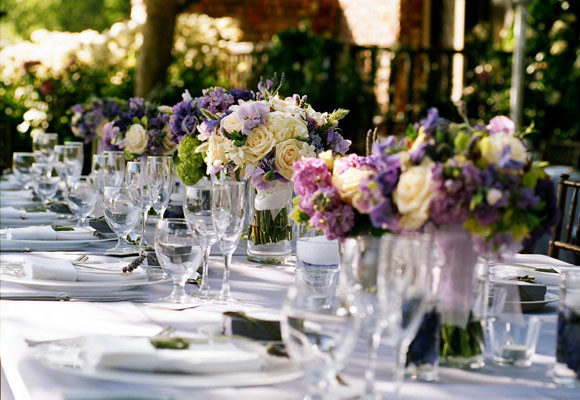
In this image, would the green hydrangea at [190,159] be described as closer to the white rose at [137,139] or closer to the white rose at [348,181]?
the white rose at [137,139]

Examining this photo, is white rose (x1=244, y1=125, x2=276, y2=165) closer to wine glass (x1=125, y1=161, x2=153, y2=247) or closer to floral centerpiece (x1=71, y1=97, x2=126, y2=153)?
wine glass (x1=125, y1=161, x2=153, y2=247)

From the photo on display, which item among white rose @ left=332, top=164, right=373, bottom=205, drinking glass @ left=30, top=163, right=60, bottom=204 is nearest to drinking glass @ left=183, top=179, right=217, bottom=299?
white rose @ left=332, top=164, right=373, bottom=205

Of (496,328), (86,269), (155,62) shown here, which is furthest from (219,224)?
(155,62)

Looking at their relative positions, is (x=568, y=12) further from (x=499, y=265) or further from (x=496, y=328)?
(x=496, y=328)

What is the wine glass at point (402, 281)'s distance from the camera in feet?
3.94

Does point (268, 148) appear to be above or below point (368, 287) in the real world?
above

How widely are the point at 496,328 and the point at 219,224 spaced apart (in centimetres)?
59

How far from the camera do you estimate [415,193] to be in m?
1.40

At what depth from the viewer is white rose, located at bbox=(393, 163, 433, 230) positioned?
1.39 m

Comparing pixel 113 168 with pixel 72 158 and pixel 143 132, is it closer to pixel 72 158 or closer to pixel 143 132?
pixel 143 132

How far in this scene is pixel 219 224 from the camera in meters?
1.86

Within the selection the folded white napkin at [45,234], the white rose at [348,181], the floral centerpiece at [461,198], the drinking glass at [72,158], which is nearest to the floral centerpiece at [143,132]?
the drinking glass at [72,158]

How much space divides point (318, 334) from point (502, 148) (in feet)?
1.40

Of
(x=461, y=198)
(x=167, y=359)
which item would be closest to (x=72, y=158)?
(x=167, y=359)
